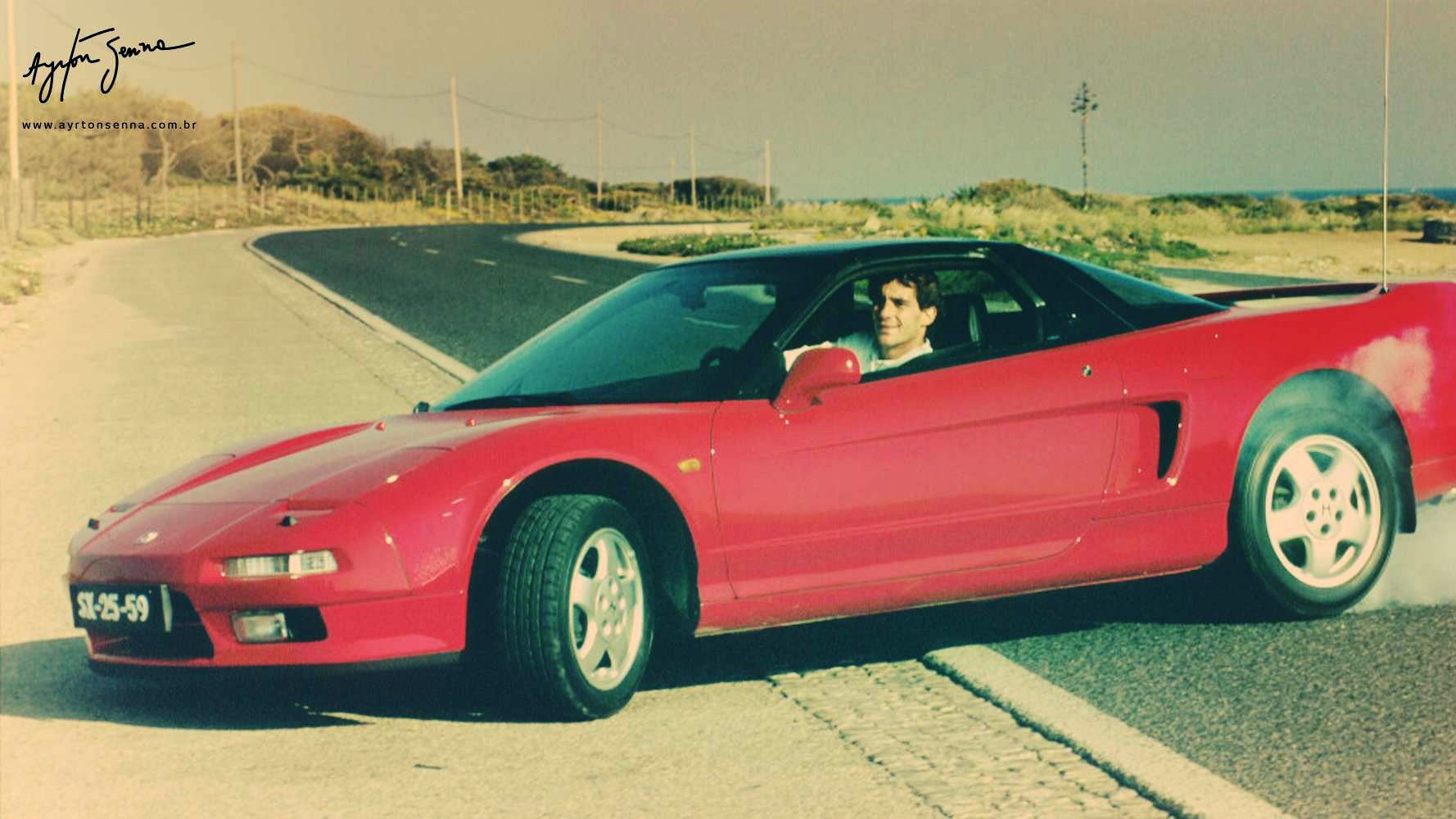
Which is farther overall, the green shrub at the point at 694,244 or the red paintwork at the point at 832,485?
the green shrub at the point at 694,244

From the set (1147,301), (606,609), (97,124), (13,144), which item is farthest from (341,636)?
(97,124)

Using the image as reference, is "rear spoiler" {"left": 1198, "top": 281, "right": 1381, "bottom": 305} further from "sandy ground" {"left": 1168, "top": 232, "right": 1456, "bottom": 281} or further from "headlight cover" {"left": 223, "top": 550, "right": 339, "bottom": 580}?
"sandy ground" {"left": 1168, "top": 232, "right": 1456, "bottom": 281}

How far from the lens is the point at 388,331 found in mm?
18484

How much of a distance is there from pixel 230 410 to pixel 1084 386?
819 centimetres

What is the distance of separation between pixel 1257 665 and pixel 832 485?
1372 millimetres

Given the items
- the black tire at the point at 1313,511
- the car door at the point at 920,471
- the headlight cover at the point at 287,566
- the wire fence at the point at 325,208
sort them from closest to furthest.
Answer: the headlight cover at the point at 287,566 < the car door at the point at 920,471 < the black tire at the point at 1313,511 < the wire fence at the point at 325,208

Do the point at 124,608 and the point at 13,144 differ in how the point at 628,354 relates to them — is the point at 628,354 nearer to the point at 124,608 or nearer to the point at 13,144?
the point at 124,608

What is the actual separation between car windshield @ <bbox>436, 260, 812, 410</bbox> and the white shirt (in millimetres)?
157

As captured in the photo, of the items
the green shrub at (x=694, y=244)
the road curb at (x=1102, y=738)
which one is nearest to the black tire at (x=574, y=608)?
the road curb at (x=1102, y=738)

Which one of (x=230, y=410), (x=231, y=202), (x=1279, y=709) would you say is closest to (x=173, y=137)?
(x=231, y=202)

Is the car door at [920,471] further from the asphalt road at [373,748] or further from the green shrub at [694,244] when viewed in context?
the green shrub at [694,244]

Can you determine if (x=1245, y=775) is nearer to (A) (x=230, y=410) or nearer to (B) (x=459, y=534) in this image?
(B) (x=459, y=534)

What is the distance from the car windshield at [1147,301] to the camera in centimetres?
597

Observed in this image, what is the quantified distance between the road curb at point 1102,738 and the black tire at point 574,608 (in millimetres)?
988
